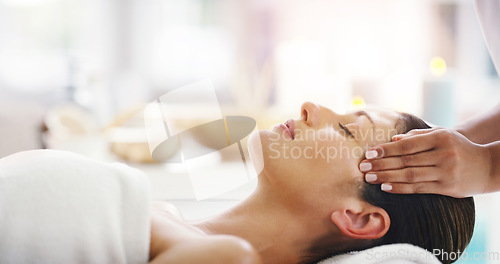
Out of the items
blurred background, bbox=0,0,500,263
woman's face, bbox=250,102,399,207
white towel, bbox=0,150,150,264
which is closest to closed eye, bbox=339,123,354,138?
woman's face, bbox=250,102,399,207

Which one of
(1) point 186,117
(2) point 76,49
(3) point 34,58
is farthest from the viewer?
(2) point 76,49

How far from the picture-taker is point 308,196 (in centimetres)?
84

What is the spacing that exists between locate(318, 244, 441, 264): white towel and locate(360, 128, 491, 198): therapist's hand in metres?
0.10

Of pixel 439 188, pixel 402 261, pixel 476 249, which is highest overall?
pixel 439 188

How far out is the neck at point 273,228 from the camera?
85cm

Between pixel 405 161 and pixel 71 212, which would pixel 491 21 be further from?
pixel 71 212

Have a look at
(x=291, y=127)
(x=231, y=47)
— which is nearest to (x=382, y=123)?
(x=291, y=127)

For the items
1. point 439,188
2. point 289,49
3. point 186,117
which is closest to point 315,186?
point 439,188

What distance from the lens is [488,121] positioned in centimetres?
103

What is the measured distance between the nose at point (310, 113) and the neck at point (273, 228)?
0.48 ft

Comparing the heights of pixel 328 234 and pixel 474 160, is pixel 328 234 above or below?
below

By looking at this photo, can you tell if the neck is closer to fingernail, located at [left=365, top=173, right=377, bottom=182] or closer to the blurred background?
fingernail, located at [left=365, top=173, right=377, bottom=182]

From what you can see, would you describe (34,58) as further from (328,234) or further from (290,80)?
(328,234)

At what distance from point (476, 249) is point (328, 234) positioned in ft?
1.47
